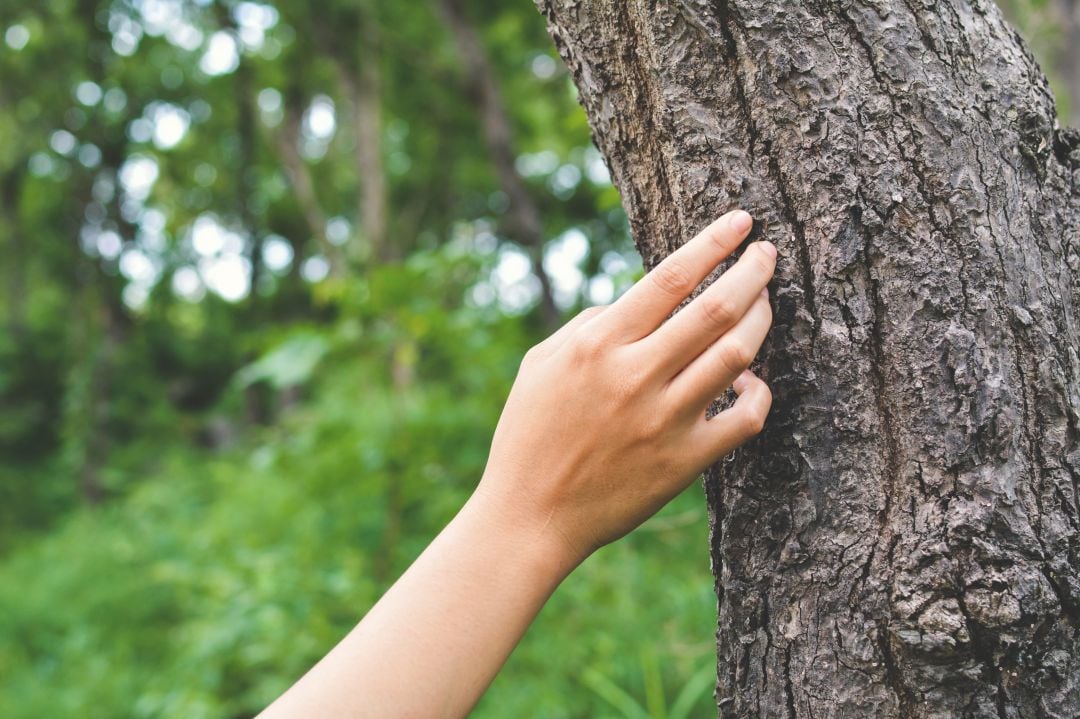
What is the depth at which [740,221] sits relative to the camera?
2.98 ft

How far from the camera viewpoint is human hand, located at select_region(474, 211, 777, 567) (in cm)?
85

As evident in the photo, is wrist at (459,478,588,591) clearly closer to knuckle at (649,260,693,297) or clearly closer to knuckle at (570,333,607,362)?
knuckle at (570,333,607,362)

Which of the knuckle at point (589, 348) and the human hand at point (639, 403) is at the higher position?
the knuckle at point (589, 348)

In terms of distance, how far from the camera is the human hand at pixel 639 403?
0.85 m

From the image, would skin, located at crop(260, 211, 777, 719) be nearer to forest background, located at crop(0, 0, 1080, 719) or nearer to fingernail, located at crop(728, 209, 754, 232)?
fingernail, located at crop(728, 209, 754, 232)

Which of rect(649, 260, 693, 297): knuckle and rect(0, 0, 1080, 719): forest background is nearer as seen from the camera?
rect(649, 260, 693, 297): knuckle

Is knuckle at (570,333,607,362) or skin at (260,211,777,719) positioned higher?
knuckle at (570,333,607,362)

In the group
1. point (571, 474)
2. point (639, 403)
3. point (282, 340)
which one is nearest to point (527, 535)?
point (571, 474)

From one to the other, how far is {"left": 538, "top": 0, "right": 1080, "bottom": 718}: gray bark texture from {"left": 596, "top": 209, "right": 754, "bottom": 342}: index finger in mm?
68

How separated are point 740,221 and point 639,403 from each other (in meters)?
0.24

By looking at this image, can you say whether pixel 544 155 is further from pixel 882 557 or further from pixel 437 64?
pixel 882 557

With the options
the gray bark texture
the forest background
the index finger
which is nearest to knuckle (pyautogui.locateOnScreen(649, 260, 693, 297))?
the index finger

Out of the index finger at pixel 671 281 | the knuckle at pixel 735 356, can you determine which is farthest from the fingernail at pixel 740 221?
the knuckle at pixel 735 356

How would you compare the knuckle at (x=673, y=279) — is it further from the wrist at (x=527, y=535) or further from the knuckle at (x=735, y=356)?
the wrist at (x=527, y=535)
